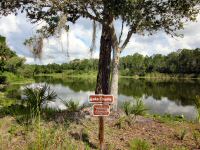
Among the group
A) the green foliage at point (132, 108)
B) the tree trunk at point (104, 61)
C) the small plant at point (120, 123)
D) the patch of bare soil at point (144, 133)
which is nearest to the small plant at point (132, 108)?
the green foliage at point (132, 108)

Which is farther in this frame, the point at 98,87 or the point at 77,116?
the point at 98,87

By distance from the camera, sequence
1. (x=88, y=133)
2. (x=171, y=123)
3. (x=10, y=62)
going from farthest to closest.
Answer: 1. (x=10, y=62)
2. (x=171, y=123)
3. (x=88, y=133)

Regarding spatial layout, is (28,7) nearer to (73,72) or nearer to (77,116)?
(77,116)

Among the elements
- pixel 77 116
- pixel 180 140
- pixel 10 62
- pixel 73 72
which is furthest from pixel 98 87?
pixel 73 72

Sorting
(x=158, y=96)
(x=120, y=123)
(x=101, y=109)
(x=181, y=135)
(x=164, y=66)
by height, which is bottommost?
(x=158, y=96)

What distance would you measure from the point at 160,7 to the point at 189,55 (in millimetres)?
148389

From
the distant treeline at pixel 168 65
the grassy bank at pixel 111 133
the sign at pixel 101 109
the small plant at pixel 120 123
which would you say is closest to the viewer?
the sign at pixel 101 109

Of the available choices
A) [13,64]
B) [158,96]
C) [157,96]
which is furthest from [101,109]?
[13,64]

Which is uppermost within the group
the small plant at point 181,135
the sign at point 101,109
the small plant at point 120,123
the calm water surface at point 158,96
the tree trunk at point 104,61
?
the tree trunk at point 104,61

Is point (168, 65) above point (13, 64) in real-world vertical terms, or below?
above

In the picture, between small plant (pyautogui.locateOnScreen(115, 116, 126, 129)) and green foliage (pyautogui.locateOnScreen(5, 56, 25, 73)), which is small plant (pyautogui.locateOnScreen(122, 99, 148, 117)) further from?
green foliage (pyautogui.locateOnScreen(5, 56, 25, 73))

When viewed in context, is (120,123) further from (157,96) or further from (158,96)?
(158,96)

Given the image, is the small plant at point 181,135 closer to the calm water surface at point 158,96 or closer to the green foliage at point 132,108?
the green foliage at point 132,108

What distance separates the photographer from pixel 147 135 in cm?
1305
